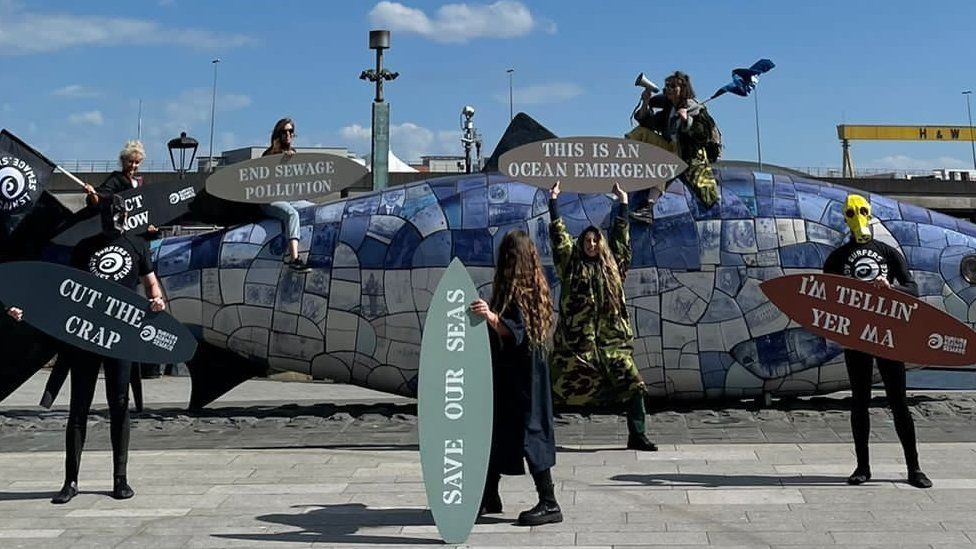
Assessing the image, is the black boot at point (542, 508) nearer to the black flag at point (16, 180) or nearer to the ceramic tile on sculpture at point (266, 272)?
the ceramic tile on sculpture at point (266, 272)

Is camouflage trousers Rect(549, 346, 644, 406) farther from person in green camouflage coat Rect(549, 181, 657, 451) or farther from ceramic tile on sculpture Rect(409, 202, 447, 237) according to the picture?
ceramic tile on sculpture Rect(409, 202, 447, 237)

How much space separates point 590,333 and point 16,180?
5572 mm

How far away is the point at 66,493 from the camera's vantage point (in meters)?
7.57

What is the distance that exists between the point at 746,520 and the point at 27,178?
7.48 metres

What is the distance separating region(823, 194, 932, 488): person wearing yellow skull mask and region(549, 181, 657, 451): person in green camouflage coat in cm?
167

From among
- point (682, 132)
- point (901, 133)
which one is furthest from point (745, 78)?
point (901, 133)

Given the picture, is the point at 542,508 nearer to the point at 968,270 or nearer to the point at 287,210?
the point at 287,210

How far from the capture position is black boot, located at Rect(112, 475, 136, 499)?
7.64 metres

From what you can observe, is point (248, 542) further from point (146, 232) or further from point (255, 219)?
point (255, 219)

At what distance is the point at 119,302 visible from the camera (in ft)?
25.2

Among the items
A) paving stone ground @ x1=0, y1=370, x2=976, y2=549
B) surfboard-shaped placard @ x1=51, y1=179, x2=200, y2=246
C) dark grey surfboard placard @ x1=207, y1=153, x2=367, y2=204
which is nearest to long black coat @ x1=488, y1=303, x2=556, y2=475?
paving stone ground @ x1=0, y1=370, x2=976, y2=549

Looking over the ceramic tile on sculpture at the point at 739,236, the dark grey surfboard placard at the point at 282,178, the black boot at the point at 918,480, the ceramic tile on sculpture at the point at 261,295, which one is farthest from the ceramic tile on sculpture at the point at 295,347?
the black boot at the point at 918,480

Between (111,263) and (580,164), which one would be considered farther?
(580,164)

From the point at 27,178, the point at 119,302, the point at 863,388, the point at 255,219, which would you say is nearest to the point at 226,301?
the point at 255,219
